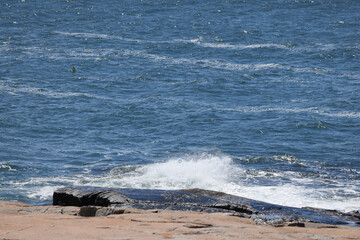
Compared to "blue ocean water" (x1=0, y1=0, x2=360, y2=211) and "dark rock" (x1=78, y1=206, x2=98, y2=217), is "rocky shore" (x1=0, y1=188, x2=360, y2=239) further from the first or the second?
"blue ocean water" (x1=0, y1=0, x2=360, y2=211)

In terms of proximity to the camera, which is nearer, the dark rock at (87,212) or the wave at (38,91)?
the dark rock at (87,212)

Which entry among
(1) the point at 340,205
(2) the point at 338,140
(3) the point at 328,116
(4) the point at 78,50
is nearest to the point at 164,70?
(4) the point at 78,50

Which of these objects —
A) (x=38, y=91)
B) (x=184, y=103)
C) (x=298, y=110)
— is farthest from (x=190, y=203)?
(x=38, y=91)

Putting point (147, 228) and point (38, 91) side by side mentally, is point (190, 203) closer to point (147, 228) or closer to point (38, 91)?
point (147, 228)

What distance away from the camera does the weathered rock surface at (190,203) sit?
15357mm

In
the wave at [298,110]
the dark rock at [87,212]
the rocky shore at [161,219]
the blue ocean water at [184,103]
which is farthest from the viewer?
the wave at [298,110]

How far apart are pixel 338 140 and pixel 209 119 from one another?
27.0ft

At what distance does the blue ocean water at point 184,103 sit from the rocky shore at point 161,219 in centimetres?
606

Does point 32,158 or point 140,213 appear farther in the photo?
point 32,158

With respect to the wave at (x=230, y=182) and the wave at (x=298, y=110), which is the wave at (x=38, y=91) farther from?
the wave at (x=230, y=182)

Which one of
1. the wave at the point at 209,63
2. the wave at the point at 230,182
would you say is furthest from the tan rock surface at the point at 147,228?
the wave at the point at 209,63

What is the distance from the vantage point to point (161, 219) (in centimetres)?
Result: 1218

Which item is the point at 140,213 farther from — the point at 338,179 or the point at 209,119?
the point at 209,119

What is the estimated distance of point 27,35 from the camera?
64.3 meters
